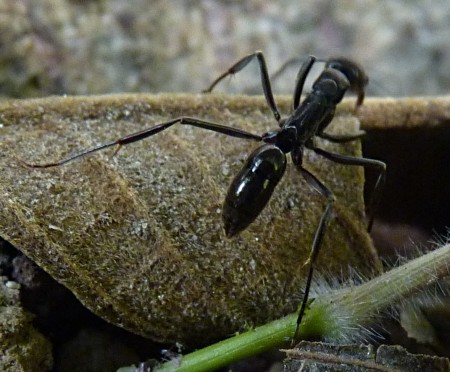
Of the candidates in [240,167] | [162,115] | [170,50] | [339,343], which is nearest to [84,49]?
[170,50]

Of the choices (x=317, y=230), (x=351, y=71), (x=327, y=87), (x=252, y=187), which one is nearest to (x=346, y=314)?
(x=317, y=230)

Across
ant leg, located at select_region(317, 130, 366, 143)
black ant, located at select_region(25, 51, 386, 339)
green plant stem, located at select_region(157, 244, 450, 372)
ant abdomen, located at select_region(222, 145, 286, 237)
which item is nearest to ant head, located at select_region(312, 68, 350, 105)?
black ant, located at select_region(25, 51, 386, 339)

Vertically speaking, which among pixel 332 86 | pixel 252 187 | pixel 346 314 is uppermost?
pixel 332 86

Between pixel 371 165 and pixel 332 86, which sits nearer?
pixel 371 165

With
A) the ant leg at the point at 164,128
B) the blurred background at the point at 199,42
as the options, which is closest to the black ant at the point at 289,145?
the ant leg at the point at 164,128

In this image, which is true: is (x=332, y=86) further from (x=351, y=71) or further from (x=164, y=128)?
(x=164, y=128)

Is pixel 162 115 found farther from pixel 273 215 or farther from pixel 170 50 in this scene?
pixel 170 50
